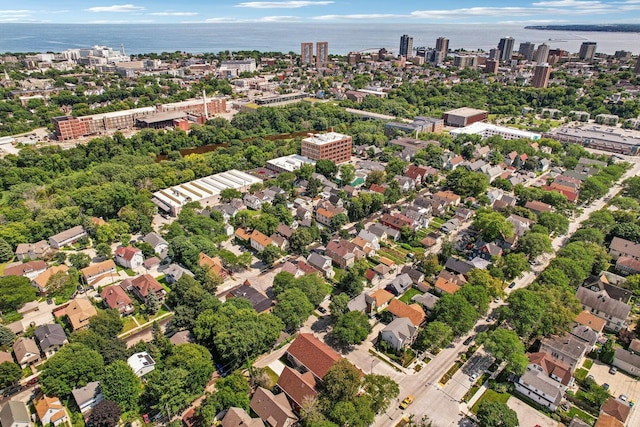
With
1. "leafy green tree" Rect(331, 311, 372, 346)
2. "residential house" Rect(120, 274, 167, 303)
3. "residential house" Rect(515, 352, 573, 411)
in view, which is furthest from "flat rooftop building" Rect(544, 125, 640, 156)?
"residential house" Rect(120, 274, 167, 303)

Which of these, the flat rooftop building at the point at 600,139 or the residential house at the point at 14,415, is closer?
the residential house at the point at 14,415

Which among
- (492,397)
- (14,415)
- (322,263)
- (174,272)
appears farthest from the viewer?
(322,263)

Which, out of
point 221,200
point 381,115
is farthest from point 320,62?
point 221,200

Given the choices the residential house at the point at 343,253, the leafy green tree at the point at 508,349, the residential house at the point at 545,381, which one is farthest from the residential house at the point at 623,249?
the residential house at the point at 343,253

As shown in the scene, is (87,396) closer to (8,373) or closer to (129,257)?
(8,373)

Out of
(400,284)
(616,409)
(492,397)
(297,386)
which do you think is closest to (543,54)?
(400,284)

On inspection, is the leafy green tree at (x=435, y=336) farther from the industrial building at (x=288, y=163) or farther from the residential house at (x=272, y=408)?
the industrial building at (x=288, y=163)
